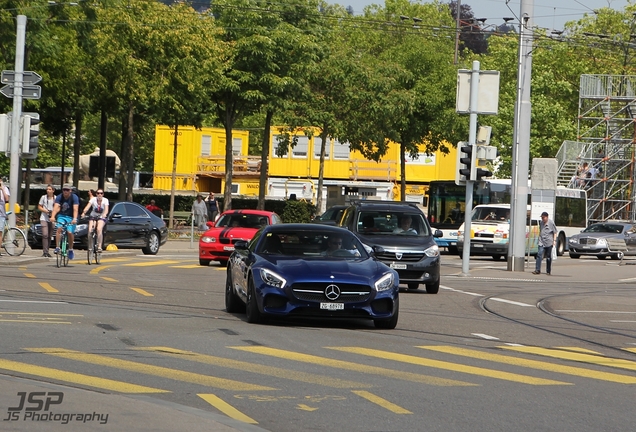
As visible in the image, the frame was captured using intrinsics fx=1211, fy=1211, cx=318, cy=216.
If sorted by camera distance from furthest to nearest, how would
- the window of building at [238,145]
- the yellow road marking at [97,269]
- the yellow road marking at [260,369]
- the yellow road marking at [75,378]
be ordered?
the window of building at [238,145] → the yellow road marking at [97,269] → the yellow road marking at [260,369] → the yellow road marking at [75,378]

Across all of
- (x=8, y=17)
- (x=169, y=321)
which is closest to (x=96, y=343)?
(x=169, y=321)

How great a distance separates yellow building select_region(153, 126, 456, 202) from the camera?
83562 millimetres

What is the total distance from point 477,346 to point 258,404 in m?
5.17

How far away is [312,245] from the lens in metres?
15.9

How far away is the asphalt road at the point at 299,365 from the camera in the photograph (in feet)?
27.7

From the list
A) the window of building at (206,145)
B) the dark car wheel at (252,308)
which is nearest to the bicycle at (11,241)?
the dark car wheel at (252,308)

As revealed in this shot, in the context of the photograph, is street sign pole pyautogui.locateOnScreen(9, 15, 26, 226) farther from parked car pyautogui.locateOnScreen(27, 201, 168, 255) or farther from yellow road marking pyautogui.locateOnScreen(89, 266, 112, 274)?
parked car pyautogui.locateOnScreen(27, 201, 168, 255)

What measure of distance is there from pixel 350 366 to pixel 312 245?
4823mm

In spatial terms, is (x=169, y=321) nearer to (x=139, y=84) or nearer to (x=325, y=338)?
(x=325, y=338)

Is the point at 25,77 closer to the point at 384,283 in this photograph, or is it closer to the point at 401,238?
the point at 401,238

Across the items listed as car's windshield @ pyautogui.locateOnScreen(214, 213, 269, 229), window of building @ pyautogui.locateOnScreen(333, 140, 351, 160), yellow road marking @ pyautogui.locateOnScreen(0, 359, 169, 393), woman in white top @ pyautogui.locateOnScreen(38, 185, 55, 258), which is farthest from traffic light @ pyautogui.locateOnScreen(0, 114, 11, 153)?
window of building @ pyautogui.locateOnScreen(333, 140, 351, 160)

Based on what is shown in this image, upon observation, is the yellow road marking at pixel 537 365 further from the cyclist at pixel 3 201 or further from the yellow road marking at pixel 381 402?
the cyclist at pixel 3 201

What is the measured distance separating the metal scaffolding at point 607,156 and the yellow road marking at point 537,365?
5101 centimetres

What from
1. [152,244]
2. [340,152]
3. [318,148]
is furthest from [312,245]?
[318,148]
